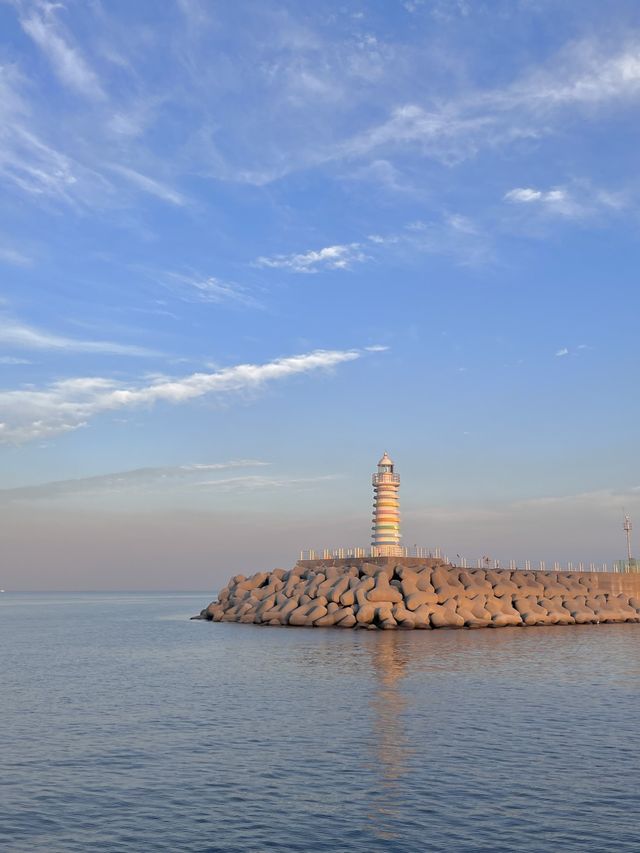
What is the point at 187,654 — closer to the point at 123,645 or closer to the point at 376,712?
the point at 123,645

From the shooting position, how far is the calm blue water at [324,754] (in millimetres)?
11734

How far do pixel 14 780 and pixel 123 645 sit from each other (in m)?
26.7

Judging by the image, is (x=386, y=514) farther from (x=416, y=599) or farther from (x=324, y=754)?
(x=324, y=754)

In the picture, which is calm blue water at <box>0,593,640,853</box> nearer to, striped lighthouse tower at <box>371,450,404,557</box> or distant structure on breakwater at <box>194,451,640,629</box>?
distant structure on breakwater at <box>194,451,640,629</box>

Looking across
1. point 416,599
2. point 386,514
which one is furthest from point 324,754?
point 386,514

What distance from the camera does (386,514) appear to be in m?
57.8

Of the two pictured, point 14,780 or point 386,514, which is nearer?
point 14,780

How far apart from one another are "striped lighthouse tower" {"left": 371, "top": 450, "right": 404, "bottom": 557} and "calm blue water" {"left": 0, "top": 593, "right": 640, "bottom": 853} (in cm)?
2599

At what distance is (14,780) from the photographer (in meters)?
14.4

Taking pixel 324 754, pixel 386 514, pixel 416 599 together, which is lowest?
pixel 324 754

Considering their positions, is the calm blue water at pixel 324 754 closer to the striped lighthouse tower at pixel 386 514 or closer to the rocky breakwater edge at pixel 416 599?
the rocky breakwater edge at pixel 416 599

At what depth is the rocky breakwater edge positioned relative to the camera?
4391 centimetres

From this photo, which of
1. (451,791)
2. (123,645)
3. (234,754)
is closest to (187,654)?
(123,645)

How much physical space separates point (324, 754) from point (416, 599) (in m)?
28.8
